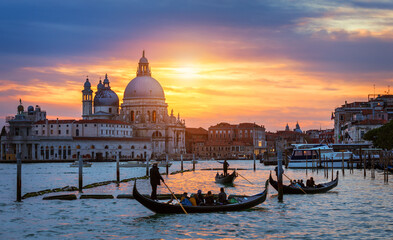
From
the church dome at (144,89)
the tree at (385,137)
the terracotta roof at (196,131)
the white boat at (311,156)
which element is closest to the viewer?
the tree at (385,137)

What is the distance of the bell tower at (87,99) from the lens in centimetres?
15500

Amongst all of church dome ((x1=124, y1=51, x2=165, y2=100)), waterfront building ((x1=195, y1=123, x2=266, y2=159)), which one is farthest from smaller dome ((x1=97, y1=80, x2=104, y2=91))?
waterfront building ((x1=195, y1=123, x2=266, y2=159))

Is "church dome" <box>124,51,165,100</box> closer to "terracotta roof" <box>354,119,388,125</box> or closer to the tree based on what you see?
"terracotta roof" <box>354,119,388,125</box>

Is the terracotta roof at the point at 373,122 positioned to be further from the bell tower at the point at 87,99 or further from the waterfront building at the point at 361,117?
the bell tower at the point at 87,99

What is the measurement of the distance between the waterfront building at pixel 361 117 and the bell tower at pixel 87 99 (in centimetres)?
6626

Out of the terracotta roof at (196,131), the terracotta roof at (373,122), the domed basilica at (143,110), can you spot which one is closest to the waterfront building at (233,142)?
the domed basilica at (143,110)

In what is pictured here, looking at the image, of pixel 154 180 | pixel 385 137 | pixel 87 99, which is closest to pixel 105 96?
pixel 87 99

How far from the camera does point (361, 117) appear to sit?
89750 mm

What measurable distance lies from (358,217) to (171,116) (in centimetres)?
13320

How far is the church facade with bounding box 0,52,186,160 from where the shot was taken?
121500mm

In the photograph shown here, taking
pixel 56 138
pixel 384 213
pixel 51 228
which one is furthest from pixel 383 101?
pixel 51 228

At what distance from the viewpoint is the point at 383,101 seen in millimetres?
100562

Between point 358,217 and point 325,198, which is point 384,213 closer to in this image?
point 358,217

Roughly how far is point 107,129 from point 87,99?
74.2 ft
